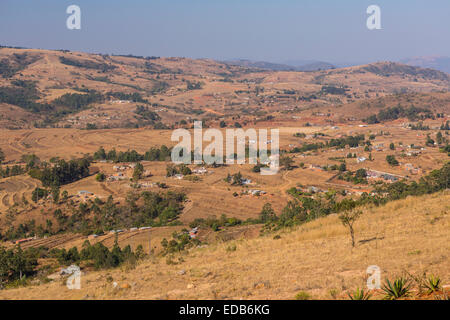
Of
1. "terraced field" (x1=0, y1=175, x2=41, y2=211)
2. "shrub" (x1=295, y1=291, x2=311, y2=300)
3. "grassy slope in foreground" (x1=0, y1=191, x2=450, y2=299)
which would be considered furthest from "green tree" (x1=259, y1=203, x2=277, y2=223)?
"terraced field" (x1=0, y1=175, x2=41, y2=211)

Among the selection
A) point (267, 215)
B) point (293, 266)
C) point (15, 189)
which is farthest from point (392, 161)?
point (15, 189)

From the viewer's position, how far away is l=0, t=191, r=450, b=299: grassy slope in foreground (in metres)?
8.10

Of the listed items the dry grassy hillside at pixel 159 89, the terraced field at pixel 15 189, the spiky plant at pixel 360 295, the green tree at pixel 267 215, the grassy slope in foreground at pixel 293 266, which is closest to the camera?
the spiky plant at pixel 360 295

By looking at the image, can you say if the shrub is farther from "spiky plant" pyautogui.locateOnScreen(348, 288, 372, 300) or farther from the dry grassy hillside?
the dry grassy hillside

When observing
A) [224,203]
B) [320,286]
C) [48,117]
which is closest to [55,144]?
[48,117]

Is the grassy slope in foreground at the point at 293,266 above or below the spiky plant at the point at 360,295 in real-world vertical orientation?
below

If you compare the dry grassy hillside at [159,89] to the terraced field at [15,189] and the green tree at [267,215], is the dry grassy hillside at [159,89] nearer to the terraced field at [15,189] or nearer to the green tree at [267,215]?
the terraced field at [15,189]

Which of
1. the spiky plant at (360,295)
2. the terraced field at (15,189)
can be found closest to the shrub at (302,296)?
the spiky plant at (360,295)

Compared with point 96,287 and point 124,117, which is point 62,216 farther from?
point 124,117

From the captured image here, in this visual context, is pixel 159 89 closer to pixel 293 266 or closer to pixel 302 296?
pixel 293 266

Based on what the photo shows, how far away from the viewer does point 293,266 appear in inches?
398

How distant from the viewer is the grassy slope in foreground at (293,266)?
8.10 metres

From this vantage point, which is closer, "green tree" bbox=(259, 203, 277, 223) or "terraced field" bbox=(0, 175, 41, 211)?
"green tree" bbox=(259, 203, 277, 223)

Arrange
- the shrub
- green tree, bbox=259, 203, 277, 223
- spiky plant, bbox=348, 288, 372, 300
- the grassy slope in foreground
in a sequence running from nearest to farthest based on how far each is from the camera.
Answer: spiky plant, bbox=348, 288, 372, 300 < the shrub < the grassy slope in foreground < green tree, bbox=259, 203, 277, 223
